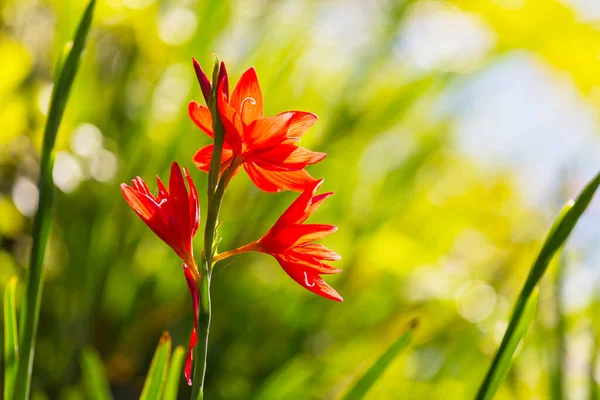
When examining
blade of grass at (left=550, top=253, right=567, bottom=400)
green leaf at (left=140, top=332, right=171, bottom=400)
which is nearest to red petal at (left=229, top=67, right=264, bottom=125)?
green leaf at (left=140, top=332, right=171, bottom=400)

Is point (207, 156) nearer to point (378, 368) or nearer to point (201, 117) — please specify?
point (201, 117)

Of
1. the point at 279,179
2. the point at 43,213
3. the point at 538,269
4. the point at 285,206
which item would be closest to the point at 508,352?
the point at 538,269

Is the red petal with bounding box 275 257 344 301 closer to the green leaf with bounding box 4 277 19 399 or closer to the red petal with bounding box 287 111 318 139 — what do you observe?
the red petal with bounding box 287 111 318 139

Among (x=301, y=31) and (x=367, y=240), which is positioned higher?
(x=301, y=31)

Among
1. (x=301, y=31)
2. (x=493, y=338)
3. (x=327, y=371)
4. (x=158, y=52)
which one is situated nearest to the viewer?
(x=493, y=338)

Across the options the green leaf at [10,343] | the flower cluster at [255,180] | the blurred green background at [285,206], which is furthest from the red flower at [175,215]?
the blurred green background at [285,206]

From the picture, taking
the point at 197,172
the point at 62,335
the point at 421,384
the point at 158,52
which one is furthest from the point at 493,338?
the point at 158,52

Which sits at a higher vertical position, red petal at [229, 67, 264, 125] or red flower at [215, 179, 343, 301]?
red petal at [229, 67, 264, 125]

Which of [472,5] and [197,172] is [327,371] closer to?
[197,172]
